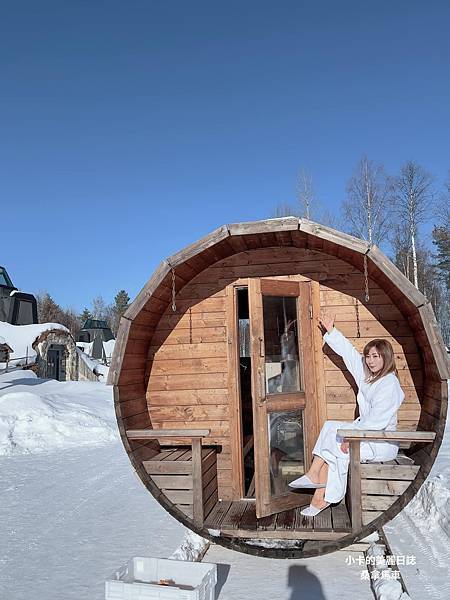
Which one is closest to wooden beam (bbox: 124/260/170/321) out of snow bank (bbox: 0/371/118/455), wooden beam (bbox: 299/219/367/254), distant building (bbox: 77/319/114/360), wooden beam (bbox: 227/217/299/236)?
wooden beam (bbox: 227/217/299/236)

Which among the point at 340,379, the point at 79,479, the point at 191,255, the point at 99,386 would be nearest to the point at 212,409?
the point at 340,379

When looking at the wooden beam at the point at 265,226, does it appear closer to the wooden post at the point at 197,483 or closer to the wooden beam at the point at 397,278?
the wooden beam at the point at 397,278

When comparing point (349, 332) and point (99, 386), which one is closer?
point (349, 332)

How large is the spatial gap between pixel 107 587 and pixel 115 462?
5776 millimetres

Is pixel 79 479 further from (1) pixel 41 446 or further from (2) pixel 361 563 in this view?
(2) pixel 361 563

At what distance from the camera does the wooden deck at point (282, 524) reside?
3.64 m

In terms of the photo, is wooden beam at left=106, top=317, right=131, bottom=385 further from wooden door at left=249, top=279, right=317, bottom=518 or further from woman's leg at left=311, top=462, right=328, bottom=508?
woman's leg at left=311, top=462, right=328, bottom=508

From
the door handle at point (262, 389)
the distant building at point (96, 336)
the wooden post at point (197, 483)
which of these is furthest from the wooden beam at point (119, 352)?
the distant building at point (96, 336)

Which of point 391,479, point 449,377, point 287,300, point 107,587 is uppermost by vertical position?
point 287,300

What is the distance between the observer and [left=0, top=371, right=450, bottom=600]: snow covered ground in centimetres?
355

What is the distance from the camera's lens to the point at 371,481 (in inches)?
144

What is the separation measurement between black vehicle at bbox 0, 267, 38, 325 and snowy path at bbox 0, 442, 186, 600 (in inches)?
653

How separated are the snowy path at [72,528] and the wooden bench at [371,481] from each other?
175 cm

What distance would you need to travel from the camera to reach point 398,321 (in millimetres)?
4312
